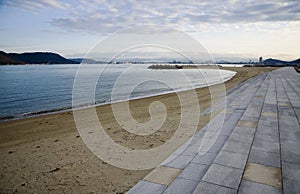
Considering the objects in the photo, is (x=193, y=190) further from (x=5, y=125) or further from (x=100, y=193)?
(x=5, y=125)

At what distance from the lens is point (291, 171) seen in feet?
11.1

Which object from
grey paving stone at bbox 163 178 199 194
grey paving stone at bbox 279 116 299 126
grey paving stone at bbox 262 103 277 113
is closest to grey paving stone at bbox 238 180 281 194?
grey paving stone at bbox 163 178 199 194

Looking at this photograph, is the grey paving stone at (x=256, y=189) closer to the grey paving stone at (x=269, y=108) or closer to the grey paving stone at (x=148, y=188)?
the grey paving stone at (x=148, y=188)

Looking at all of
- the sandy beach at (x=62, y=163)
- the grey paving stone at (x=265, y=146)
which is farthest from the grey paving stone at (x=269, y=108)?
the grey paving stone at (x=265, y=146)

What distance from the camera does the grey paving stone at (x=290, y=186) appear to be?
2.85 meters

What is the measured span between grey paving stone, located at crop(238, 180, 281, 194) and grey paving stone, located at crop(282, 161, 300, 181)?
1.71ft

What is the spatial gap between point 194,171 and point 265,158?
142 cm

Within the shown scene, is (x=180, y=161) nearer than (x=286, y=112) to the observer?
Yes

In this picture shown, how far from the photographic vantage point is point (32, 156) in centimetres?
566

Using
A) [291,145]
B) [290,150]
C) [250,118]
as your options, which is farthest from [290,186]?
[250,118]

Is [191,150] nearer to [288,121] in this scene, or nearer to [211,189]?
[211,189]

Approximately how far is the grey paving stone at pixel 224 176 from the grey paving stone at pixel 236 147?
2.68 feet

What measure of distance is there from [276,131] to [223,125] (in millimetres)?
1381

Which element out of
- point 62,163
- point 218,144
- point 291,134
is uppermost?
point 291,134
